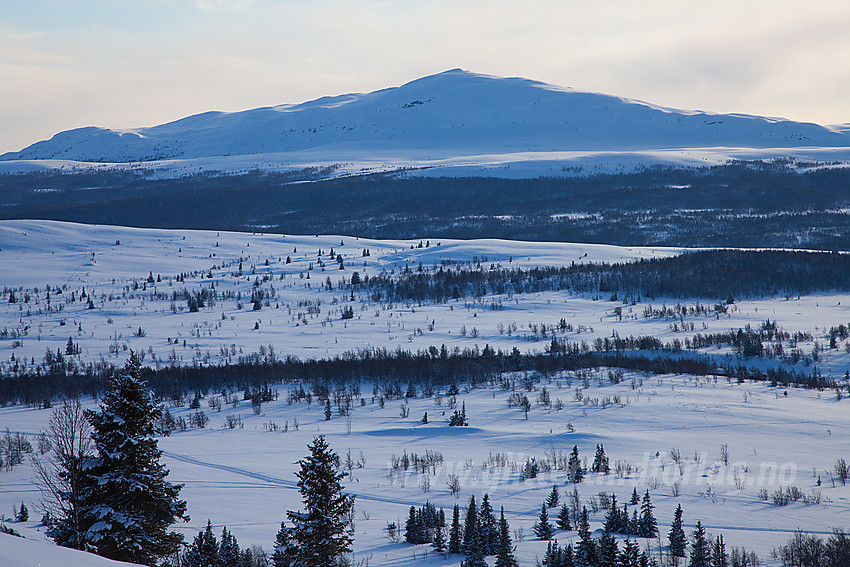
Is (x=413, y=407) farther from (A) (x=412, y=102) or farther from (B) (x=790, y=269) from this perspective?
(A) (x=412, y=102)

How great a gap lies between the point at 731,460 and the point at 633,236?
55932 millimetres

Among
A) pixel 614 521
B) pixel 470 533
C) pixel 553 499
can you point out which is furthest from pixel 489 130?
pixel 470 533

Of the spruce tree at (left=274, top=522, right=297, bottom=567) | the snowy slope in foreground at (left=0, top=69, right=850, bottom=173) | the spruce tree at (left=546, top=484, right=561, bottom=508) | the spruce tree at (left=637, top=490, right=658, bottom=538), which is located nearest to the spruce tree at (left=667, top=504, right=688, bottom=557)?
the spruce tree at (left=637, top=490, right=658, bottom=538)

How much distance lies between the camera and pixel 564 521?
37.2 ft

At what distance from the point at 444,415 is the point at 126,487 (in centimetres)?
1173

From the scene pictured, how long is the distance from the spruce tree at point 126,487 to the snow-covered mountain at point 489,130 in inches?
5331

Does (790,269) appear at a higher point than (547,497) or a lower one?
higher

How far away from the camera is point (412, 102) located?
631 feet

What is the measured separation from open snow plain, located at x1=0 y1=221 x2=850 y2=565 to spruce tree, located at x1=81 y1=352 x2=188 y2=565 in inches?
111

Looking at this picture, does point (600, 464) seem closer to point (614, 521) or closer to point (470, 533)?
point (614, 521)

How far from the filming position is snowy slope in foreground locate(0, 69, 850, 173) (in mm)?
150750

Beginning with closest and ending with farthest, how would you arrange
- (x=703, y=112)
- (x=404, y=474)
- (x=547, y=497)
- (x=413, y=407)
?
(x=547, y=497), (x=404, y=474), (x=413, y=407), (x=703, y=112)

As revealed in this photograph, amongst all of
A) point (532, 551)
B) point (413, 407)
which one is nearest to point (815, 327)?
point (413, 407)

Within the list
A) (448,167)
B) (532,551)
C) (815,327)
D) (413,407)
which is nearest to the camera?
(532,551)
